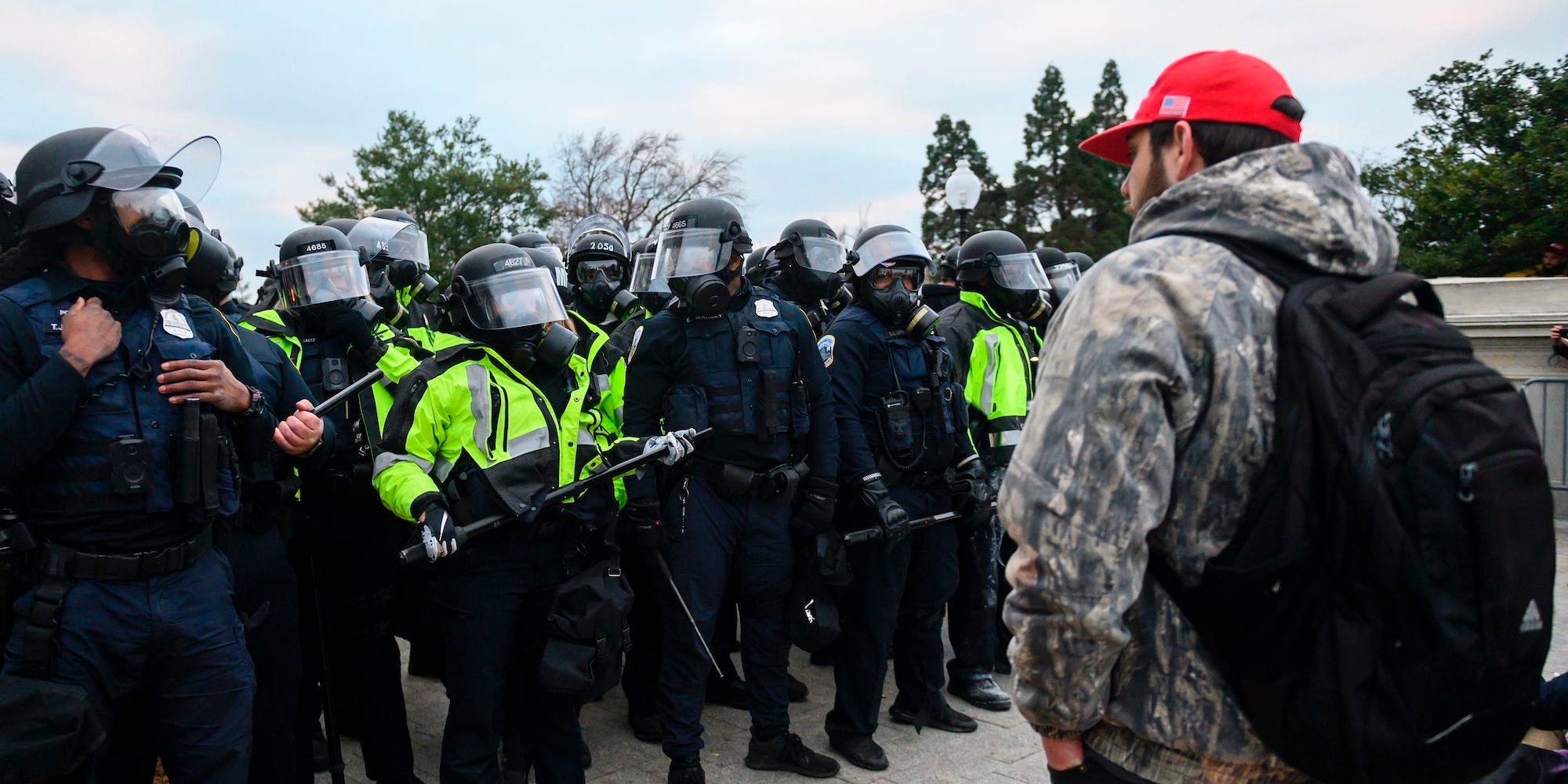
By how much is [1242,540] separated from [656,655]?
4.27 metres

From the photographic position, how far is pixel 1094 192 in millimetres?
44125

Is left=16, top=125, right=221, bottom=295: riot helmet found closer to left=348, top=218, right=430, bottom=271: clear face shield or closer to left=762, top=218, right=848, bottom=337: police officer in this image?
left=348, top=218, right=430, bottom=271: clear face shield

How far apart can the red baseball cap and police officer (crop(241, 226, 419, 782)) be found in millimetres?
3279

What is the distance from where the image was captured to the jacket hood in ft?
6.03

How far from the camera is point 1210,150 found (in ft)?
6.61


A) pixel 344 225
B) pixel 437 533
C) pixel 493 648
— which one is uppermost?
pixel 344 225

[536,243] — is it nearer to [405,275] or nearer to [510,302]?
[405,275]

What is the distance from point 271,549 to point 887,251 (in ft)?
9.90

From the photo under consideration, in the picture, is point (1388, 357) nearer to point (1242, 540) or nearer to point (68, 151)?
point (1242, 540)

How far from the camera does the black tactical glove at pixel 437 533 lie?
352cm

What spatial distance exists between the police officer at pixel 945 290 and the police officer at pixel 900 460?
4.36 feet

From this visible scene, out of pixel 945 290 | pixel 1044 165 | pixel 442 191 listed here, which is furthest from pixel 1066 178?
pixel 945 290

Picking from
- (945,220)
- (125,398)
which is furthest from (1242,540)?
(945,220)

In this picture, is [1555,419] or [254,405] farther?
[1555,419]
